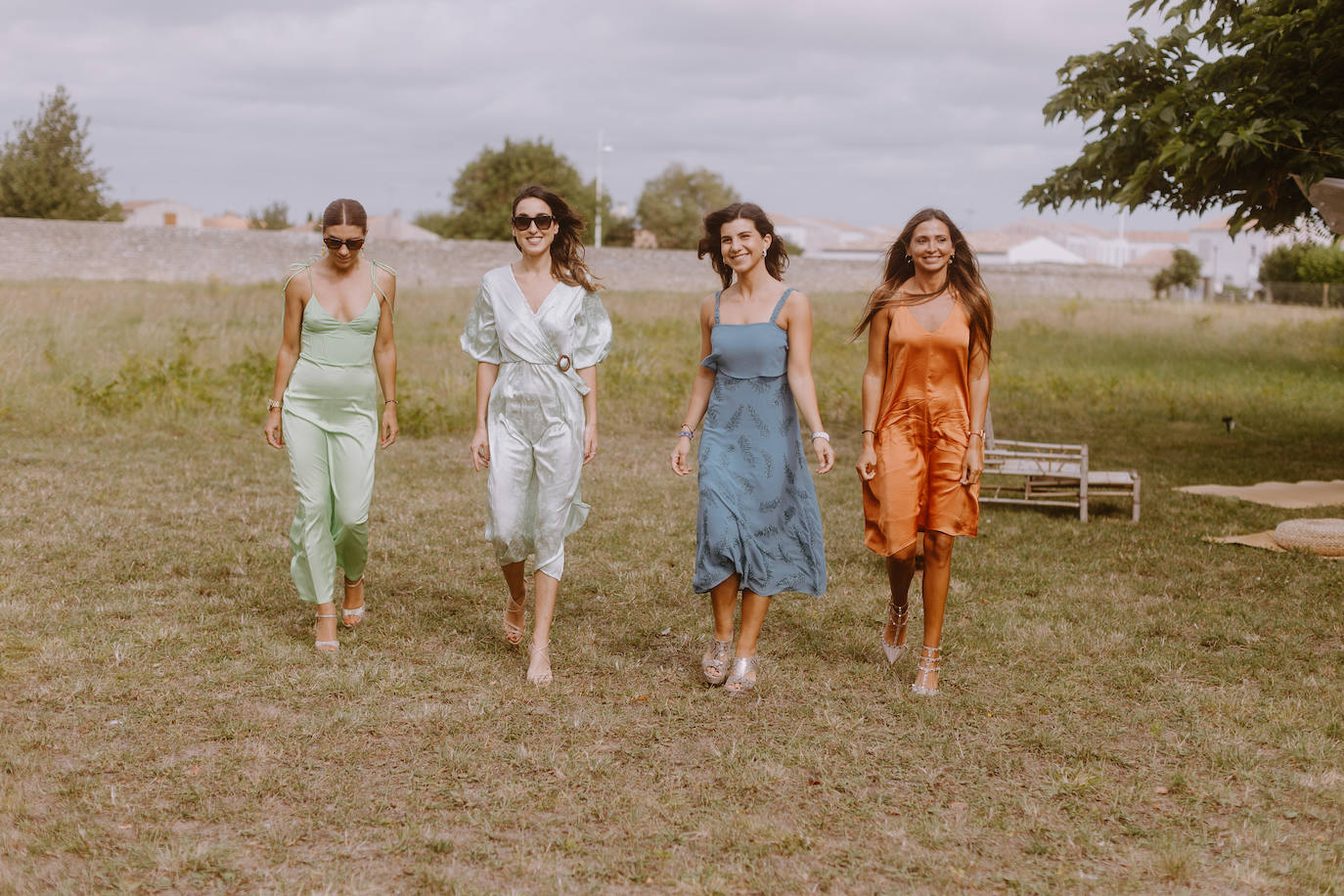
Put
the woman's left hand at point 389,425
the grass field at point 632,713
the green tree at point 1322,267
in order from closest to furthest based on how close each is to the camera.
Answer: the grass field at point 632,713 → the woman's left hand at point 389,425 → the green tree at point 1322,267

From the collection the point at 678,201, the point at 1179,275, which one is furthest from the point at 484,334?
the point at 678,201

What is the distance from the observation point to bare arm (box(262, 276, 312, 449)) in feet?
19.1

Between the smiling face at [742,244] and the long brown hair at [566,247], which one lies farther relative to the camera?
the long brown hair at [566,247]

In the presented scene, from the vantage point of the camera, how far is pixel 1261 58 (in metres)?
11.2

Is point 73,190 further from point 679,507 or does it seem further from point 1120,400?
point 679,507

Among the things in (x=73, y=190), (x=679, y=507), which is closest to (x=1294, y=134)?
(x=679, y=507)

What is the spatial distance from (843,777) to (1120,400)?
15133 mm

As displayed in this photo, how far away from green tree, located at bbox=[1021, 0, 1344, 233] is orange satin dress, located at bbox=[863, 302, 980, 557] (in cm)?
555

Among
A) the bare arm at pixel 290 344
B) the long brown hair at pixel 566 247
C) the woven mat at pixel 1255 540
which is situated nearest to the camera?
the long brown hair at pixel 566 247

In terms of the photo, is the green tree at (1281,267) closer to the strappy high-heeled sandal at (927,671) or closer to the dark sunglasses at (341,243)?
the strappy high-heeled sandal at (927,671)

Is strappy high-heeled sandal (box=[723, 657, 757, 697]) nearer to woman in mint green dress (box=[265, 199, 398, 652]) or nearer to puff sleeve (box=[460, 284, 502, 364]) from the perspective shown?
puff sleeve (box=[460, 284, 502, 364])

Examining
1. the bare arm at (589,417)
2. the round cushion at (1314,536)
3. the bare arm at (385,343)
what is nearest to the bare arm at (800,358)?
the bare arm at (589,417)

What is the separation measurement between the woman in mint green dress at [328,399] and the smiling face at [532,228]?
0.78m

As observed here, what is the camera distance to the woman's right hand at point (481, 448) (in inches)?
223
